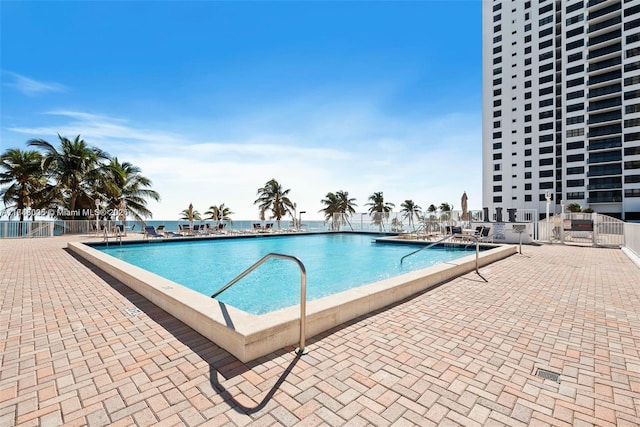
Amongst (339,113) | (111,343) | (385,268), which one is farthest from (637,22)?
(111,343)

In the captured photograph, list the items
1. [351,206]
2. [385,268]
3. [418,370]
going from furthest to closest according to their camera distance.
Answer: [351,206], [385,268], [418,370]

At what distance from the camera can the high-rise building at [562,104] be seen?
113 feet

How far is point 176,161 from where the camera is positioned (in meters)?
20.5

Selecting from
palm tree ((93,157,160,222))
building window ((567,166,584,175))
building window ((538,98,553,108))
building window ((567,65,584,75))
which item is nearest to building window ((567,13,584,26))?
building window ((567,65,584,75))

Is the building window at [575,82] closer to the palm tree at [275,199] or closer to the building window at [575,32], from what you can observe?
the building window at [575,32]

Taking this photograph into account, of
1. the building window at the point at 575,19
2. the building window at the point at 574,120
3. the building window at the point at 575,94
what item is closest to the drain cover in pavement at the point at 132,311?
the building window at the point at 574,120

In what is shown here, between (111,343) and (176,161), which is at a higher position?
(176,161)

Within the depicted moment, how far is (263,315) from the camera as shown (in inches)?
119

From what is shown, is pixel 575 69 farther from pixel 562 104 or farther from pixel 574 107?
pixel 574 107

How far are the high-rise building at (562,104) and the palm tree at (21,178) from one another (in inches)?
1647

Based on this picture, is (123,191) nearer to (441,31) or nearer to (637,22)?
(441,31)

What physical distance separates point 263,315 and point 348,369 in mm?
1042

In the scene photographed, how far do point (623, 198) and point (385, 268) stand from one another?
4234 centimetres

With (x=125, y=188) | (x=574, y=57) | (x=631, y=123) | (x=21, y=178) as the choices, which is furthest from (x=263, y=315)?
(x=574, y=57)
